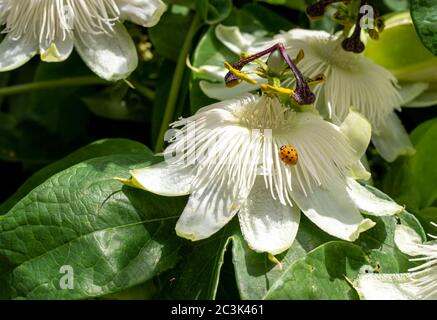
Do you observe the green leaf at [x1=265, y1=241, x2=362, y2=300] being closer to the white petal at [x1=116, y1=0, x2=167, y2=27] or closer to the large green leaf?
the large green leaf

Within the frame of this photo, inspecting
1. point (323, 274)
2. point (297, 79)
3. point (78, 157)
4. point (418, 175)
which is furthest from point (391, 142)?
point (78, 157)

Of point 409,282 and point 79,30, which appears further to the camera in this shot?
point 79,30

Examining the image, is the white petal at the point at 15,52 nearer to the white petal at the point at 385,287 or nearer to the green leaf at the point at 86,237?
the green leaf at the point at 86,237

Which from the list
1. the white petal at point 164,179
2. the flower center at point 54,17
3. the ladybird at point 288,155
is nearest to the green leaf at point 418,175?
the ladybird at point 288,155

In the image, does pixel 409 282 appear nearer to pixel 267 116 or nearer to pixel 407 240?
pixel 407 240

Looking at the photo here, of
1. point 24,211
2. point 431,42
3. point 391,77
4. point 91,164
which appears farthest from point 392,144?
point 24,211
